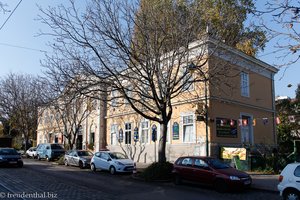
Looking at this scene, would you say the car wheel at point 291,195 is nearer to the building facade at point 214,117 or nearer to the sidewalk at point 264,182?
the sidewalk at point 264,182

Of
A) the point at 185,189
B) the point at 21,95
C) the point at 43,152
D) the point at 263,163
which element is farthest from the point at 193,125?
the point at 21,95

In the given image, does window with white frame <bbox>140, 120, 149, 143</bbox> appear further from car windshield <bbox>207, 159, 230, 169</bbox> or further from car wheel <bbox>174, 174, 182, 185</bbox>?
car windshield <bbox>207, 159, 230, 169</bbox>

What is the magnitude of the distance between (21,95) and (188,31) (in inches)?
1279

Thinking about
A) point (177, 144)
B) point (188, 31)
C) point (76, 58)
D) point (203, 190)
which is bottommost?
point (203, 190)

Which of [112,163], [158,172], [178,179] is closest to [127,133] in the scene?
[112,163]

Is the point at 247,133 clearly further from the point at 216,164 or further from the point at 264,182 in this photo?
the point at 216,164

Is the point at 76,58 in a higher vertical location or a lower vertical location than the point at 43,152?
higher

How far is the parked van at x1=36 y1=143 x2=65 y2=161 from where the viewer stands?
3284 cm

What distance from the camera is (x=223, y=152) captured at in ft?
74.4

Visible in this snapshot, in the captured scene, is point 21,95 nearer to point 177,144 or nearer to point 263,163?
point 177,144

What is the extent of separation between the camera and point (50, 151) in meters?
32.8

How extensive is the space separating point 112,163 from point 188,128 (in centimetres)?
685

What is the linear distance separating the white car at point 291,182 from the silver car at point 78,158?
54.0ft

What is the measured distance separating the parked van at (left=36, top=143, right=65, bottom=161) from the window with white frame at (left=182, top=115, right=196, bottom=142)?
14.1 metres
